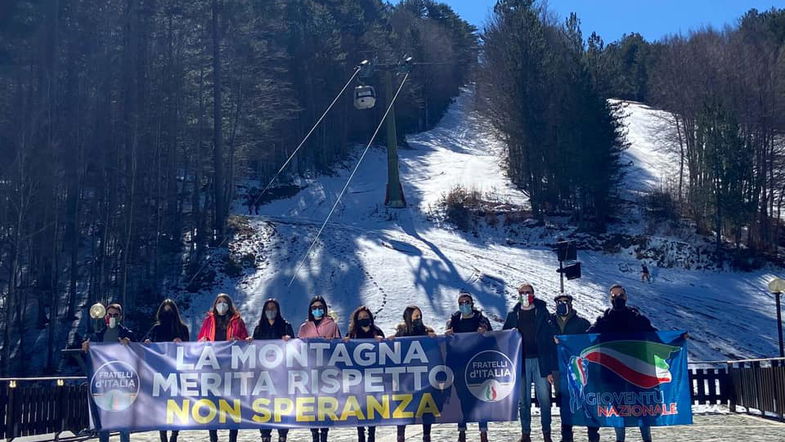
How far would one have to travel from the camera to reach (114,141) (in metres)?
33.2

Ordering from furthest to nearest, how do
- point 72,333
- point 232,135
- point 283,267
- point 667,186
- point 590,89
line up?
1. point 667,186
2. point 590,89
3. point 232,135
4. point 283,267
5. point 72,333

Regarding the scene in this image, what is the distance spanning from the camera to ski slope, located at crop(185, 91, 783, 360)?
1208 inches

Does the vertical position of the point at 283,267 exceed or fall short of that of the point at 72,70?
it falls short

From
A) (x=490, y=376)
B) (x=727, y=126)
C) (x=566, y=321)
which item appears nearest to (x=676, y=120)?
(x=727, y=126)

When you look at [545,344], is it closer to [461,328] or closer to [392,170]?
[461,328]

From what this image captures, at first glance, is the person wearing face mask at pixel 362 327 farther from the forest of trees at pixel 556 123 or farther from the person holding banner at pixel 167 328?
the forest of trees at pixel 556 123

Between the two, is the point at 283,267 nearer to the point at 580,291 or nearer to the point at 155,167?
the point at 155,167

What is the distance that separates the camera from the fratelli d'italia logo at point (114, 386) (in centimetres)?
1125

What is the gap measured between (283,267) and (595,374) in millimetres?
24977

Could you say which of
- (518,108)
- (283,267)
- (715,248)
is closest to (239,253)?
(283,267)

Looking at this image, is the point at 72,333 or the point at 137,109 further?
the point at 137,109

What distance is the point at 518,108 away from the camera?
46.7 metres

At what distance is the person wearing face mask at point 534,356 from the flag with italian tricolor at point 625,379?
245mm

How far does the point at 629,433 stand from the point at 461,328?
11.4 feet
